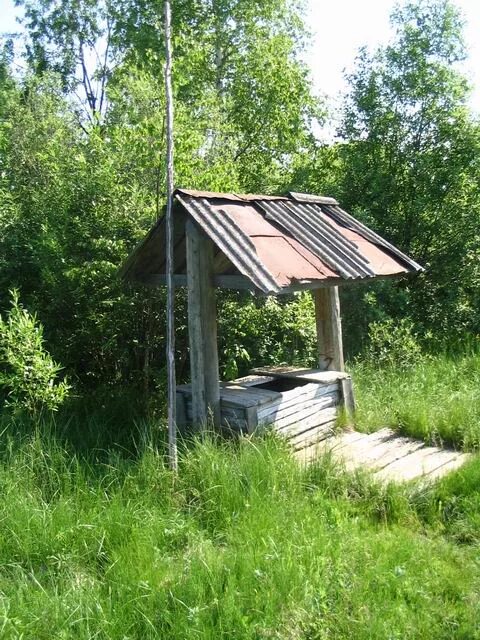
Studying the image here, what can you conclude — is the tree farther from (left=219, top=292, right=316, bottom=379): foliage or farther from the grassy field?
the grassy field

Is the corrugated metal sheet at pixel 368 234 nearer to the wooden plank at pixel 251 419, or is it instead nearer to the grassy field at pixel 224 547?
the grassy field at pixel 224 547

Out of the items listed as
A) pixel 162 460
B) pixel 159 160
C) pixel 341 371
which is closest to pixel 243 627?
pixel 162 460

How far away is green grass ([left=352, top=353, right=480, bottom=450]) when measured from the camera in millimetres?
5262

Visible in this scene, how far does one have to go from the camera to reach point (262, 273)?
419 cm

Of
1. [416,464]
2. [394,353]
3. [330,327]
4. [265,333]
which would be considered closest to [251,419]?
[416,464]

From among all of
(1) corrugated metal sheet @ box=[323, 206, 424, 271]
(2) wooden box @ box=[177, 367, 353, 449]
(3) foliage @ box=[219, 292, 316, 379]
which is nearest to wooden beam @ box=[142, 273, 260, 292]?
(2) wooden box @ box=[177, 367, 353, 449]

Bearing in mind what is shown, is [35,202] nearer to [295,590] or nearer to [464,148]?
[295,590]

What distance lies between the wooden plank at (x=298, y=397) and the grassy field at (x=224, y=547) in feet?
1.41

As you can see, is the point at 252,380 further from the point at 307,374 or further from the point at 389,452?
the point at 389,452

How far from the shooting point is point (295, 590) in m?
2.88

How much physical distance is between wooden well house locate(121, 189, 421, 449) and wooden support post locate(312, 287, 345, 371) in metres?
0.01

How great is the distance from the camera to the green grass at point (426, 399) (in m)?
5.26

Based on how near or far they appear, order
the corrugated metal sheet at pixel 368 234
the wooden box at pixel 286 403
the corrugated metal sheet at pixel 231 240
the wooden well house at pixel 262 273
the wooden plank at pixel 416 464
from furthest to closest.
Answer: the corrugated metal sheet at pixel 368 234 → the wooden box at pixel 286 403 → the wooden well house at pixel 262 273 → the wooden plank at pixel 416 464 → the corrugated metal sheet at pixel 231 240

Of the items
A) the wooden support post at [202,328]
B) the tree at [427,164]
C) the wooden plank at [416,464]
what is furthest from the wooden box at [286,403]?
the tree at [427,164]
